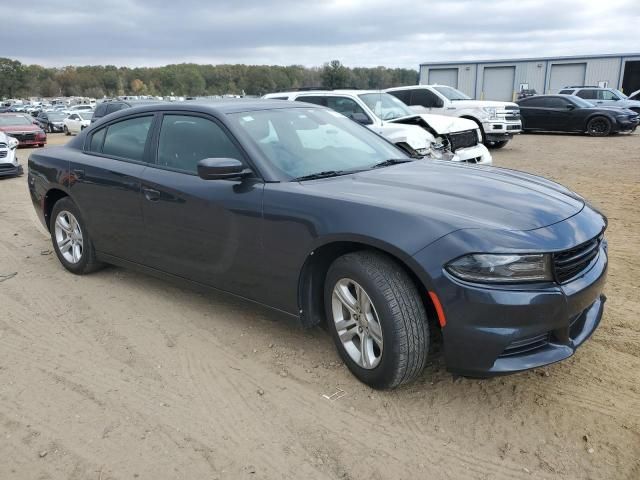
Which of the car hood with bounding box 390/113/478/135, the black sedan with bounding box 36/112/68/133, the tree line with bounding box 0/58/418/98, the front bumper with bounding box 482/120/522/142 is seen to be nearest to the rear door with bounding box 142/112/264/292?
the car hood with bounding box 390/113/478/135

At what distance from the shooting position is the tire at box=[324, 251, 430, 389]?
2.84 meters

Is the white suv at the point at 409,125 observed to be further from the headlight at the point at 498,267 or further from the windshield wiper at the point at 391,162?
the headlight at the point at 498,267

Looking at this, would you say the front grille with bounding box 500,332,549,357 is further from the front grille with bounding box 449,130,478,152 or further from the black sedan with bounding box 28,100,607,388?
the front grille with bounding box 449,130,478,152

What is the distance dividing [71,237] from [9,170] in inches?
355

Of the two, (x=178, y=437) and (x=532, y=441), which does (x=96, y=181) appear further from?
(x=532, y=441)

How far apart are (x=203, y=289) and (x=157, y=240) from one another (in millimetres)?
565

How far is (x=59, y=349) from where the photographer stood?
12.4ft

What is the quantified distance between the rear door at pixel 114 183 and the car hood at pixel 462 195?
1.70m

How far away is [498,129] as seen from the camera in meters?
15.0

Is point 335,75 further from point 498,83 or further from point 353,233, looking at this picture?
point 353,233

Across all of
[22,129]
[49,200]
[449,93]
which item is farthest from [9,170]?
[449,93]

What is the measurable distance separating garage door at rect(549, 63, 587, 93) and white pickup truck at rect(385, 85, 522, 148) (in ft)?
94.0

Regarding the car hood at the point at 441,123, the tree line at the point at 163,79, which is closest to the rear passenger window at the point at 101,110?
the car hood at the point at 441,123

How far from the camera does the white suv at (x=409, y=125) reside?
9156mm
